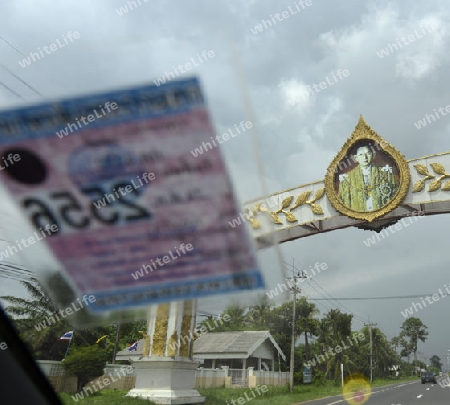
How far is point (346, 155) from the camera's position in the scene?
12.6 m

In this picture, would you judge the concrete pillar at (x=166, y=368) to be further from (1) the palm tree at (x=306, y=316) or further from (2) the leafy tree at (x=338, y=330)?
(2) the leafy tree at (x=338, y=330)

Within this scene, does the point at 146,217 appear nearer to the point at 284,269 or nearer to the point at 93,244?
the point at 93,244

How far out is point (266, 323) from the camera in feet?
116

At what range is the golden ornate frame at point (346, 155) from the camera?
11.6m

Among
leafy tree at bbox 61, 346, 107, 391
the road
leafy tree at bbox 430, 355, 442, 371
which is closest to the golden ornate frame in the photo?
the road

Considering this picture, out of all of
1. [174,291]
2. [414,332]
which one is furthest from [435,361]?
[174,291]

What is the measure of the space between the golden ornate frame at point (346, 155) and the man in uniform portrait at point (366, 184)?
15 cm

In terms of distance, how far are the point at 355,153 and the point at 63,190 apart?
38.3ft

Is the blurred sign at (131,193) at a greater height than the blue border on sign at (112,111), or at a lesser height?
lesser

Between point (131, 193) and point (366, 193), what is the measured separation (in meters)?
11.2

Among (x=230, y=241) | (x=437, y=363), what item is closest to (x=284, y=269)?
(x=230, y=241)

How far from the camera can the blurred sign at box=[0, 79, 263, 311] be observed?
1.91 meters

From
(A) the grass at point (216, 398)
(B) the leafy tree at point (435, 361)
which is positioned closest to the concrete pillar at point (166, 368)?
(A) the grass at point (216, 398)

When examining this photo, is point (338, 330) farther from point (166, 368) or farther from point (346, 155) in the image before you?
point (166, 368)
